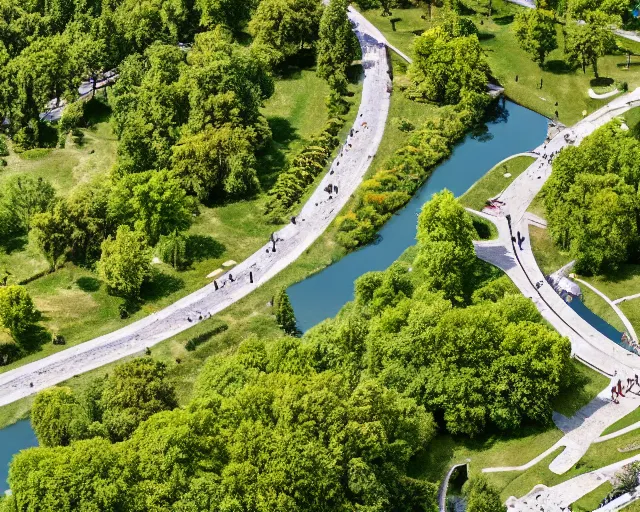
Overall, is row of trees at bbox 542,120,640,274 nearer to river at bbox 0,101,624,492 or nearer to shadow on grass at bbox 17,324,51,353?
river at bbox 0,101,624,492

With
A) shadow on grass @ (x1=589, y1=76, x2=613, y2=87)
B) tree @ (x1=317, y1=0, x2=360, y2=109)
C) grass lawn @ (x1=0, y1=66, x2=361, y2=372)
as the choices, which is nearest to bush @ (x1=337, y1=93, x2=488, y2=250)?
grass lawn @ (x1=0, y1=66, x2=361, y2=372)

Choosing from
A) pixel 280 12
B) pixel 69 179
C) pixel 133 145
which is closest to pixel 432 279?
pixel 133 145

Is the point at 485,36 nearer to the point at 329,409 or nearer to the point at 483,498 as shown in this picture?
the point at 329,409

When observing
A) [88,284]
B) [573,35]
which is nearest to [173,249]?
[88,284]

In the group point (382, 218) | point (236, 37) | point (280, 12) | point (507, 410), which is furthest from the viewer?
point (236, 37)

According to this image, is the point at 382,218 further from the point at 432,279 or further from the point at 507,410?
the point at 507,410

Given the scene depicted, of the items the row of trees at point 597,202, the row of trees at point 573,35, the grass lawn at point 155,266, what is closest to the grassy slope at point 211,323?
the grass lawn at point 155,266
